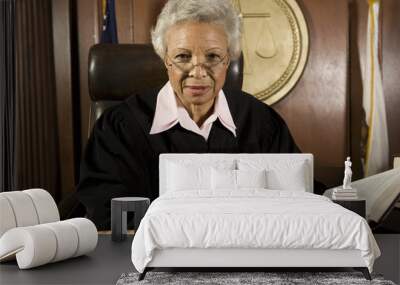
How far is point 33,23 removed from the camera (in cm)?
425

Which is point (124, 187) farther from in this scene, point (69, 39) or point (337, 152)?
point (337, 152)

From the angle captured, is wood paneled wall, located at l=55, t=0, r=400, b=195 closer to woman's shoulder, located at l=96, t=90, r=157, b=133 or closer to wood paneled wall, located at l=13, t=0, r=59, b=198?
wood paneled wall, located at l=13, t=0, r=59, b=198

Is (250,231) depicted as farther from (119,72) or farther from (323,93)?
(323,93)

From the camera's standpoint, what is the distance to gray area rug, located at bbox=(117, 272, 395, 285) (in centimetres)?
247

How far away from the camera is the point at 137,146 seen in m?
3.66

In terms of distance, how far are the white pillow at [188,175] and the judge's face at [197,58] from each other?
454 millimetres

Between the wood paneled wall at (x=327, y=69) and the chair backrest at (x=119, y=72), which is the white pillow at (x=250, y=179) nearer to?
the chair backrest at (x=119, y=72)

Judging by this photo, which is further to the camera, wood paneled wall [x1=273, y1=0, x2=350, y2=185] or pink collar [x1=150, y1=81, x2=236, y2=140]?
wood paneled wall [x1=273, y1=0, x2=350, y2=185]

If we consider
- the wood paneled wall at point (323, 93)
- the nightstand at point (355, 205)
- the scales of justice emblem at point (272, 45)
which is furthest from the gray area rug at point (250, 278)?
the scales of justice emblem at point (272, 45)

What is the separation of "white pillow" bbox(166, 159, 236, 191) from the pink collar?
319mm

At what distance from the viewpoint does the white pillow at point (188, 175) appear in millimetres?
3312

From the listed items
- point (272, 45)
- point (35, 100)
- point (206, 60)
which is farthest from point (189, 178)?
point (272, 45)

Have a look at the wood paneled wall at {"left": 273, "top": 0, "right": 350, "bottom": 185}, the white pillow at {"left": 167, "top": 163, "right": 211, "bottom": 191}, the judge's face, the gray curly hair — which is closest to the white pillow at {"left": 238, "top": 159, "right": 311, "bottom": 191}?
the white pillow at {"left": 167, "top": 163, "right": 211, "bottom": 191}

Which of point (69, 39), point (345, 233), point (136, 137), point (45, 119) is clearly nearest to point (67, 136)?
point (45, 119)
